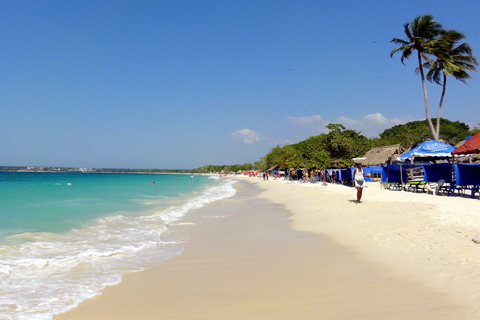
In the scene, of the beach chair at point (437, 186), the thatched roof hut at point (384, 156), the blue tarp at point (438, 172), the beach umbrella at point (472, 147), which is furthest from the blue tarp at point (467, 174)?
the thatched roof hut at point (384, 156)

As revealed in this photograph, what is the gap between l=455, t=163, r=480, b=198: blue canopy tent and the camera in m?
11.6

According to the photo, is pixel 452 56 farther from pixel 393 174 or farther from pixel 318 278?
pixel 318 278

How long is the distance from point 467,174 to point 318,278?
10.9m

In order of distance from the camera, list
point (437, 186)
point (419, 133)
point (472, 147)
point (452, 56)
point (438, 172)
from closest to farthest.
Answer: point (472, 147)
point (437, 186)
point (438, 172)
point (452, 56)
point (419, 133)

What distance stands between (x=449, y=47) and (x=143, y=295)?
2783 centimetres

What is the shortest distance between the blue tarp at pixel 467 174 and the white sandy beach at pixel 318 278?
18.6 feet

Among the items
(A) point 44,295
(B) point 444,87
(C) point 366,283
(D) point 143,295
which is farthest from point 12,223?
(B) point 444,87

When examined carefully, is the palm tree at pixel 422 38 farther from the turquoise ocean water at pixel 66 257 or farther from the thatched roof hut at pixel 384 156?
the turquoise ocean water at pixel 66 257

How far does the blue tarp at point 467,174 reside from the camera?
1157cm

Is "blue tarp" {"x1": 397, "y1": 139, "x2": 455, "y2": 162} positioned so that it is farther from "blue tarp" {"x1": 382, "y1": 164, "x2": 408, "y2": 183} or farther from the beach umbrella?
"blue tarp" {"x1": 382, "y1": 164, "x2": 408, "y2": 183}

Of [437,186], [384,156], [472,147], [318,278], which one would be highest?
[384,156]

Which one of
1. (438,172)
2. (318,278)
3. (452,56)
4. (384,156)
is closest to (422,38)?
(452,56)

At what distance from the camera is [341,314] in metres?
2.85

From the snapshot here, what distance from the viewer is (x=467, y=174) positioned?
38.7ft
